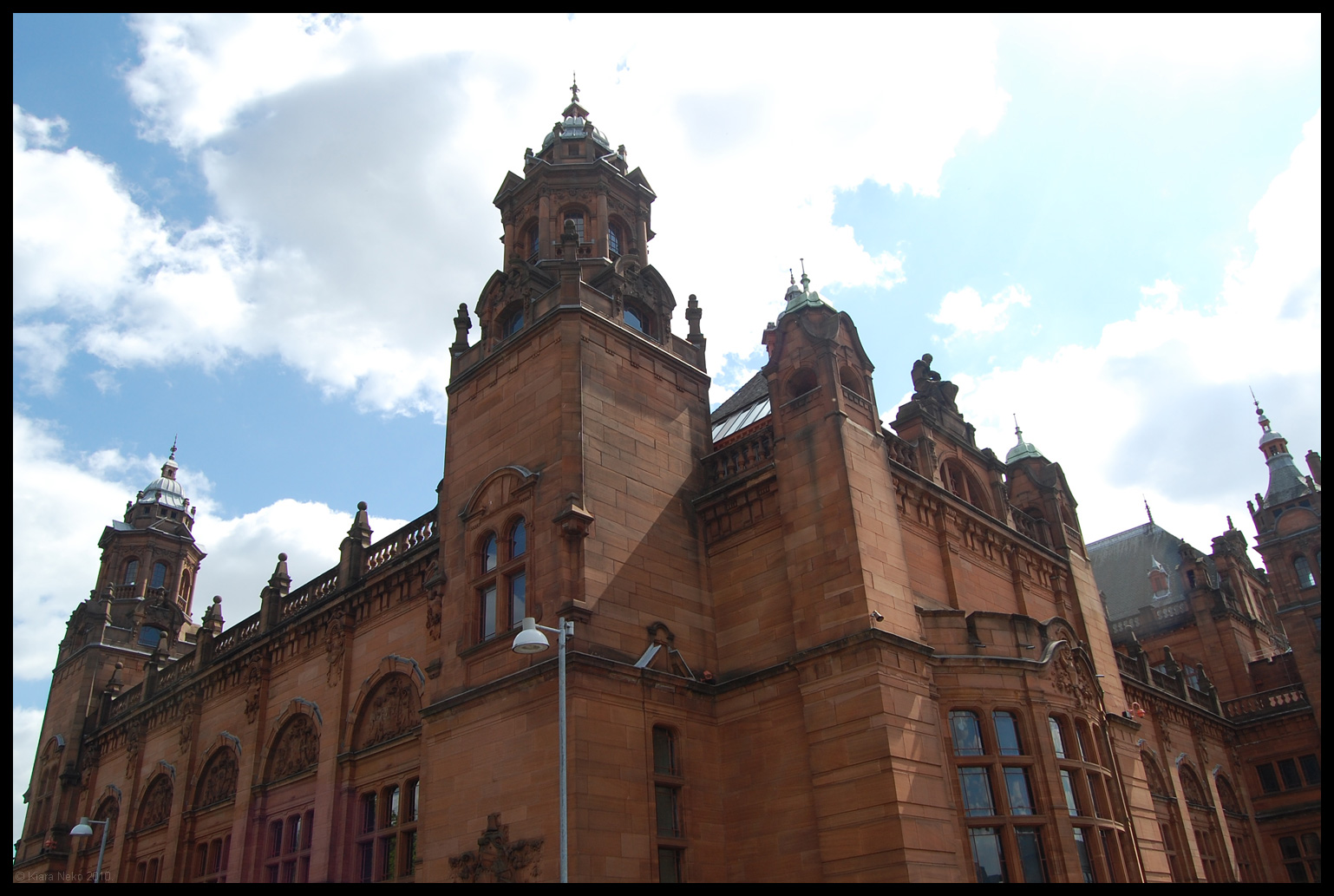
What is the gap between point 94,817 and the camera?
4288 centimetres

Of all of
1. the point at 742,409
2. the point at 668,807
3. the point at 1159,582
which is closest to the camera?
the point at 668,807

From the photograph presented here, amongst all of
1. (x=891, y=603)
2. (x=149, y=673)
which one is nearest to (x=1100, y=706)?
(x=891, y=603)

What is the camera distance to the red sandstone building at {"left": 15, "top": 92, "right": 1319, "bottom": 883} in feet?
65.2

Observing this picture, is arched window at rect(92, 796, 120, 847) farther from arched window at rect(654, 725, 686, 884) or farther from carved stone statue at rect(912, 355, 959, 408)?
carved stone statue at rect(912, 355, 959, 408)

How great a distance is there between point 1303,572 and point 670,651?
129 ft

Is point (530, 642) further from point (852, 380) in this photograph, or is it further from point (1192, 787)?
point (1192, 787)

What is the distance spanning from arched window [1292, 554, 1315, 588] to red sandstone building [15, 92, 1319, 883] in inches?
608

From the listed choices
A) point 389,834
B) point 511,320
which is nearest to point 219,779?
point 389,834

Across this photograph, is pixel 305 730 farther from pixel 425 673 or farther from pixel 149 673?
pixel 149 673

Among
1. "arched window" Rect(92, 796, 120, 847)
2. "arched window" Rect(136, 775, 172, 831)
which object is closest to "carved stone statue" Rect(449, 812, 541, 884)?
"arched window" Rect(136, 775, 172, 831)

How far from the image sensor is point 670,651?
882 inches

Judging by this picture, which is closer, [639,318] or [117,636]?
[639,318]

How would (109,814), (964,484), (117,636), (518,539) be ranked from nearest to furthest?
1. (518,539)
2. (964,484)
3. (109,814)
4. (117,636)
